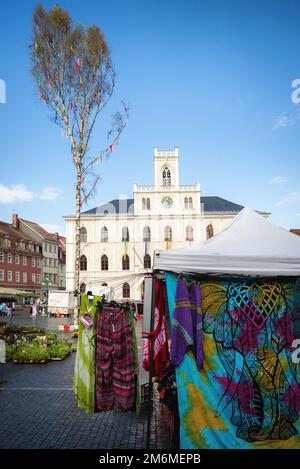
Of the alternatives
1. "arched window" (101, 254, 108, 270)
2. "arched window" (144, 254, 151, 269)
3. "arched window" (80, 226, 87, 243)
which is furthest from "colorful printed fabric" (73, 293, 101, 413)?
"arched window" (80, 226, 87, 243)

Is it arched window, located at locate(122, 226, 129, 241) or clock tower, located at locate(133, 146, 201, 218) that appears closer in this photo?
clock tower, located at locate(133, 146, 201, 218)

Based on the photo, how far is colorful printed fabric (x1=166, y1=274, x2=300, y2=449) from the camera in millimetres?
4949

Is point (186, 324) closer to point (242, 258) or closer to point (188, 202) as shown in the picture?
point (242, 258)

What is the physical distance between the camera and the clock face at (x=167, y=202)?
49688mm

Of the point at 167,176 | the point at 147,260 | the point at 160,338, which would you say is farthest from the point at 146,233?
the point at 160,338

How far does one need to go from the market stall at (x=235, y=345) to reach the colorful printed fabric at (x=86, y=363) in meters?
1.49

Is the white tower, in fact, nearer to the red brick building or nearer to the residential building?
the red brick building

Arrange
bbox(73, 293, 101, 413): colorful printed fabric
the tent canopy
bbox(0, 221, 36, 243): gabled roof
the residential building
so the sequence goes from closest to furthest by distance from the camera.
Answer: the tent canopy → bbox(73, 293, 101, 413): colorful printed fabric → bbox(0, 221, 36, 243): gabled roof → the residential building

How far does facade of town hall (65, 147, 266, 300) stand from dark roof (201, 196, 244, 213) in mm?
1317

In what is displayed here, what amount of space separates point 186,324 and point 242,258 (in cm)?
122

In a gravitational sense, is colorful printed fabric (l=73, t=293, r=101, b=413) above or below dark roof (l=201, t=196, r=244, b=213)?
below

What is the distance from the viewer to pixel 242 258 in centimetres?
498

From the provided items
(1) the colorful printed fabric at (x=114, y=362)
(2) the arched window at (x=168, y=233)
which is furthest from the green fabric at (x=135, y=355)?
(2) the arched window at (x=168, y=233)

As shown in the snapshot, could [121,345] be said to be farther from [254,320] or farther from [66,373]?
[66,373]
